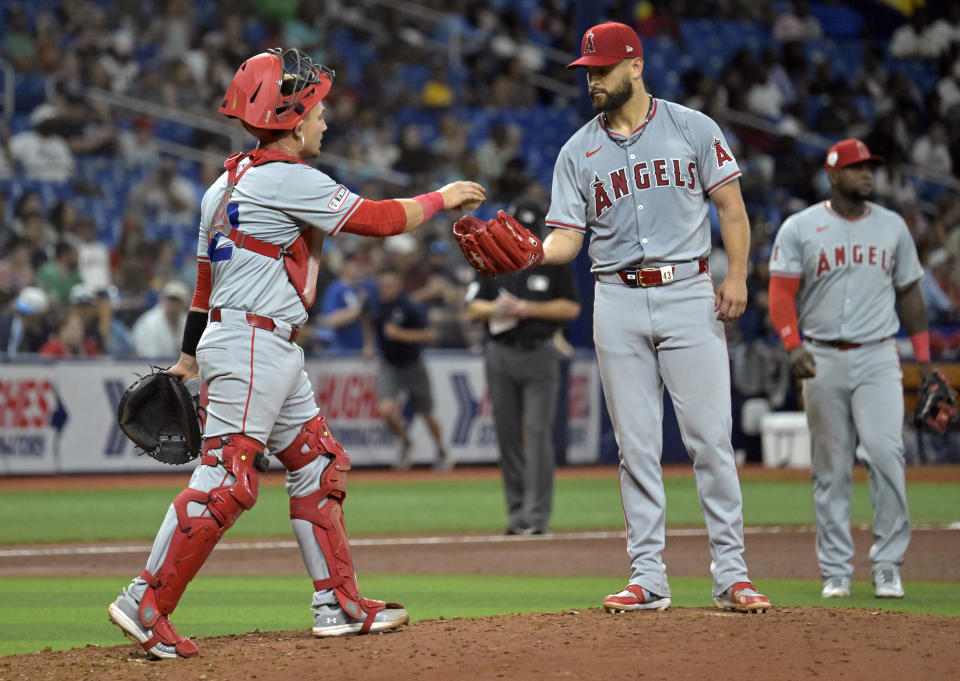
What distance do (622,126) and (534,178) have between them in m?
17.5

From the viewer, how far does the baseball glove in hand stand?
650 centimetres

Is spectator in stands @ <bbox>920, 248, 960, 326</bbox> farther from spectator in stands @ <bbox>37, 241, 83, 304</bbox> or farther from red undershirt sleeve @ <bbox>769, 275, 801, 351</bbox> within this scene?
red undershirt sleeve @ <bbox>769, 275, 801, 351</bbox>

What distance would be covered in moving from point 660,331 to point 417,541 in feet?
19.2

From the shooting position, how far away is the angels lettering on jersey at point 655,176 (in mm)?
6707

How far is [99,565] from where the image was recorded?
414 inches

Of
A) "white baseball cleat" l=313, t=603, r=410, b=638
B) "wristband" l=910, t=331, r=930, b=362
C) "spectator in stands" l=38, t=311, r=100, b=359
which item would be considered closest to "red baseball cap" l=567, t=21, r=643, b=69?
"white baseball cleat" l=313, t=603, r=410, b=638

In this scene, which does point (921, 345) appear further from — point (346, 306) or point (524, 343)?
point (346, 306)

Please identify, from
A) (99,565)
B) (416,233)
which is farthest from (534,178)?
(99,565)

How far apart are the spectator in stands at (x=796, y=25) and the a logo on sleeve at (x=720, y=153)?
22.1 metres

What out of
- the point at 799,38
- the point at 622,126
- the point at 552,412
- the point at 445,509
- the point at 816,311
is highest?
the point at 799,38

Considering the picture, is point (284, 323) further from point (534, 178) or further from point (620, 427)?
point (534, 178)

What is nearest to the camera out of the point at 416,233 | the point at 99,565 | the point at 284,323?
the point at 284,323

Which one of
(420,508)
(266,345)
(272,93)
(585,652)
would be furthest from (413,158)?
(585,652)

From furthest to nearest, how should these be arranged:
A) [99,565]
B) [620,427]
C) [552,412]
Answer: [552,412] → [99,565] → [620,427]
